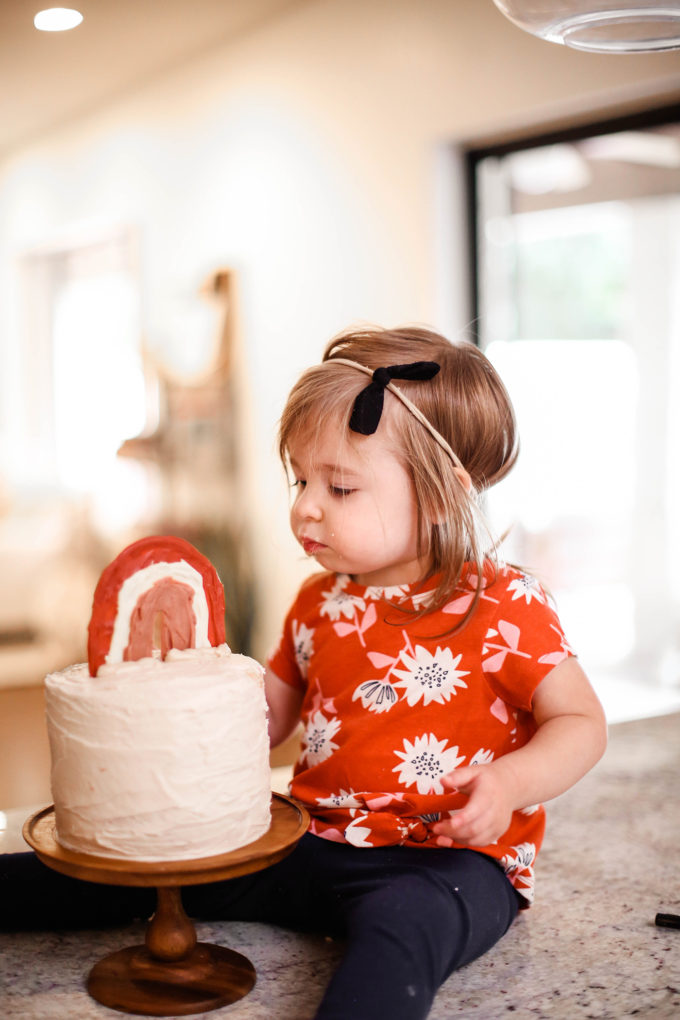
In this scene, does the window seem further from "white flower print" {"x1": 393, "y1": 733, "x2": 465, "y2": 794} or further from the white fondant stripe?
the white fondant stripe

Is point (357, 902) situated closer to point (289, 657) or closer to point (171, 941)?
point (171, 941)

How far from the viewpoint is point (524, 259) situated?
9.77 feet

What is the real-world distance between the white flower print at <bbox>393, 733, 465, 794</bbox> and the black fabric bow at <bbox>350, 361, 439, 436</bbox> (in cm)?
29

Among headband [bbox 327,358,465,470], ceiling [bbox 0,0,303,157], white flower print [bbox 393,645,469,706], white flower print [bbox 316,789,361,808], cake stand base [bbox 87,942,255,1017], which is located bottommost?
cake stand base [bbox 87,942,255,1017]

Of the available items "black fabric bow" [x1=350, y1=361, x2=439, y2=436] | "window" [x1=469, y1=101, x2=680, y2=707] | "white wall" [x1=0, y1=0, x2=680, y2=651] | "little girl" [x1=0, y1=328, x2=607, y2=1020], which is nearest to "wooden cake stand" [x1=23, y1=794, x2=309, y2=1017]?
"little girl" [x1=0, y1=328, x2=607, y2=1020]

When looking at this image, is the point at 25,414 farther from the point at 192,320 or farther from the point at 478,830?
the point at 478,830

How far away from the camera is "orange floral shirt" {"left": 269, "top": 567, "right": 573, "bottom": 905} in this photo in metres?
0.96

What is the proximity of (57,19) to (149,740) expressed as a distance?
2.98 m

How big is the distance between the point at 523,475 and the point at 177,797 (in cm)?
252

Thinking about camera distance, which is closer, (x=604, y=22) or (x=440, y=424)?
(x=604, y=22)

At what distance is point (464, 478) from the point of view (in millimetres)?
1033

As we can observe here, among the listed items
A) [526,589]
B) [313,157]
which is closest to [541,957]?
[526,589]

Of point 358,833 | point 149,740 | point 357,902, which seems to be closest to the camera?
point 149,740

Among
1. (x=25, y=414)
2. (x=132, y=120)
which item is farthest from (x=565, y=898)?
(x=25, y=414)
